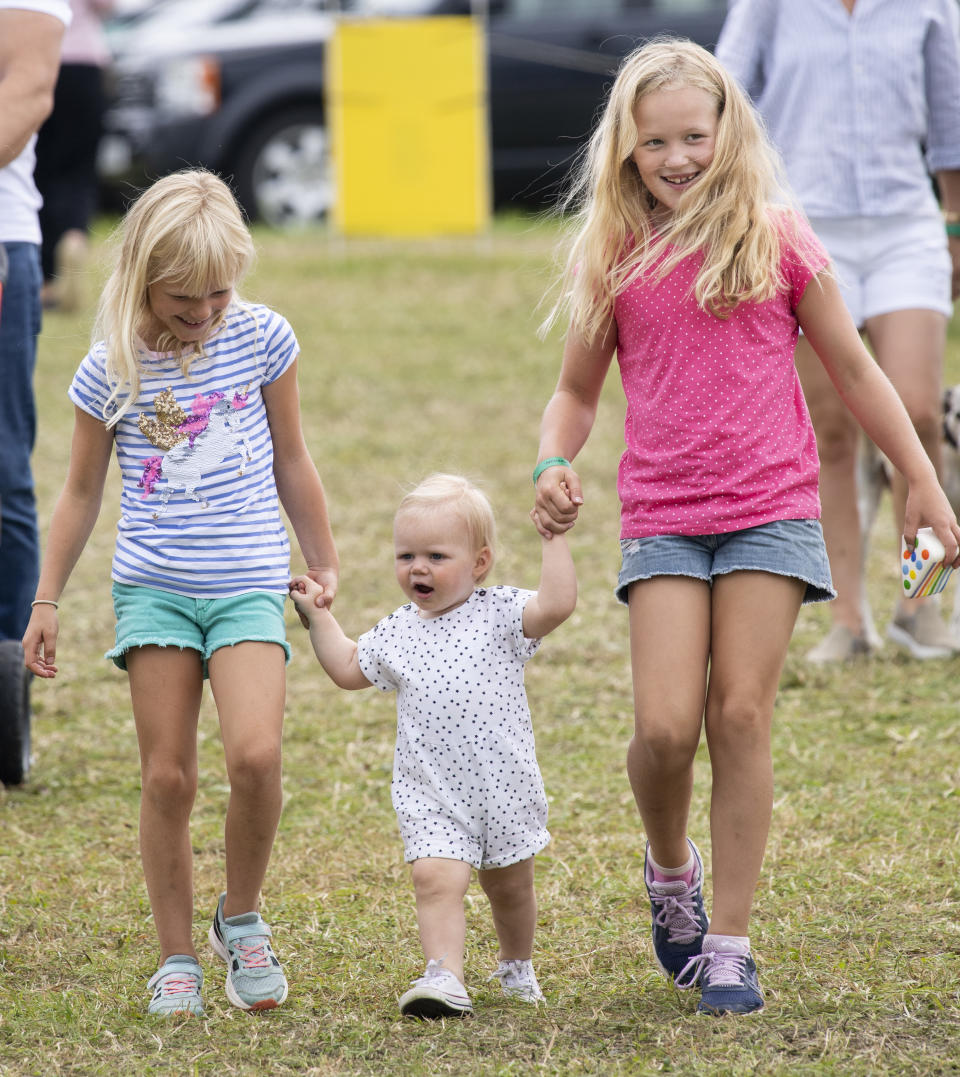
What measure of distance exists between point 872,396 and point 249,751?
4.17ft

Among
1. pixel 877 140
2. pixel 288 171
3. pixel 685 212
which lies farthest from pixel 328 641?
pixel 288 171

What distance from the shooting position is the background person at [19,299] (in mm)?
3904

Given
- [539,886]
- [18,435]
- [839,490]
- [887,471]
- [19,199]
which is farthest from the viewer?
[887,471]

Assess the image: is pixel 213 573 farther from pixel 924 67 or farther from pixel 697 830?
pixel 924 67

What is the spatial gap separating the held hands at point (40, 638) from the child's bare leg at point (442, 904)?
0.77 meters

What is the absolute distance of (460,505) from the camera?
301 cm

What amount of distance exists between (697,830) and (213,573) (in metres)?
1.58

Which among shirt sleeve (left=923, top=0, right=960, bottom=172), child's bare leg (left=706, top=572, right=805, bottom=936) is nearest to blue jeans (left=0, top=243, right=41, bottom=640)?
child's bare leg (left=706, top=572, right=805, bottom=936)

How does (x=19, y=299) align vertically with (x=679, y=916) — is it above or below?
above

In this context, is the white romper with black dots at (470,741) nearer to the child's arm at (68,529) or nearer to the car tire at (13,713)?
the child's arm at (68,529)

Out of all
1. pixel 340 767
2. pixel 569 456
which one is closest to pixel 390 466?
pixel 340 767

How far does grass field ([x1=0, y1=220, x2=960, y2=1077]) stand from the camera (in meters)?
2.82

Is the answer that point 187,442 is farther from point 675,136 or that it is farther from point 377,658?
point 675,136

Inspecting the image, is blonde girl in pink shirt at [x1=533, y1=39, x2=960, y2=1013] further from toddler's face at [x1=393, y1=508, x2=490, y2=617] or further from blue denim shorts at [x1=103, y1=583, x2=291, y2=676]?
blue denim shorts at [x1=103, y1=583, x2=291, y2=676]
